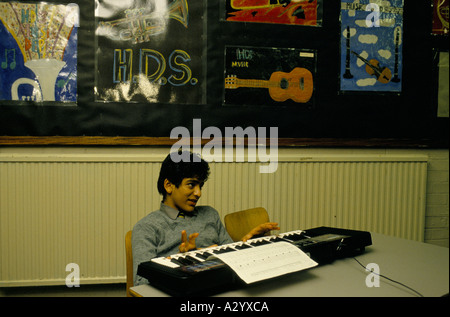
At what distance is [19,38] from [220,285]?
2070 millimetres

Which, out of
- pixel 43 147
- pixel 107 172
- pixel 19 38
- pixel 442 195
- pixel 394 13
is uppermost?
pixel 394 13

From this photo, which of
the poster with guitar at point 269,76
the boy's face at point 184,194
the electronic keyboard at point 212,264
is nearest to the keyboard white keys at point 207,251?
the electronic keyboard at point 212,264

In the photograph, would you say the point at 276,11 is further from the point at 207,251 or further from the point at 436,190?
the point at 207,251

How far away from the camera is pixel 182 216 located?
1.65 meters

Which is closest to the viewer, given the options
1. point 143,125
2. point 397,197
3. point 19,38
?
point 19,38

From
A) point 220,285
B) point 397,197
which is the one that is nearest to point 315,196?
point 397,197

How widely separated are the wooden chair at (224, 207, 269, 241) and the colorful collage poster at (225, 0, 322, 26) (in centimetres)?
134

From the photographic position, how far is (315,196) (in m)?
2.53

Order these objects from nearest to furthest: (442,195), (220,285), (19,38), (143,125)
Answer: (220,285) → (19,38) → (143,125) → (442,195)

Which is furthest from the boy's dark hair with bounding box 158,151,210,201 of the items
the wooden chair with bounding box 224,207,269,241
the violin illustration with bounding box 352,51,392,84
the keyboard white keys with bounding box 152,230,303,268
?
the violin illustration with bounding box 352,51,392,84

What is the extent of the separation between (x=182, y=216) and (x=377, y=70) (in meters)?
1.86

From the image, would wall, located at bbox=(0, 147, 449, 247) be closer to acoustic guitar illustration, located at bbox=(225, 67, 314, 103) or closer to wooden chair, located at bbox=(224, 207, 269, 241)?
acoustic guitar illustration, located at bbox=(225, 67, 314, 103)

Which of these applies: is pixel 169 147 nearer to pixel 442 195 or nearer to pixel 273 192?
pixel 273 192

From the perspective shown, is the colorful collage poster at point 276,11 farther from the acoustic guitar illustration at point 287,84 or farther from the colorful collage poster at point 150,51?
the acoustic guitar illustration at point 287,84
